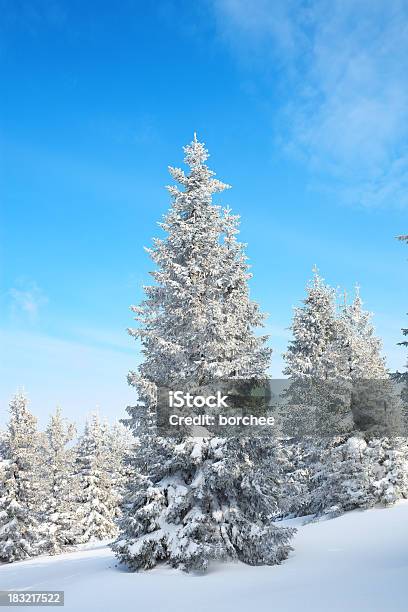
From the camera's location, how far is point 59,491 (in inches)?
1484

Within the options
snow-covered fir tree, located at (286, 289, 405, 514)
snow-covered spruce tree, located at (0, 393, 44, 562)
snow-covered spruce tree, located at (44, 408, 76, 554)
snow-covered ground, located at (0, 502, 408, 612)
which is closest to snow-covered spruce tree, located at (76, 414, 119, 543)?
snow-covered spruce tree, located at (44, 408, 76, 554)

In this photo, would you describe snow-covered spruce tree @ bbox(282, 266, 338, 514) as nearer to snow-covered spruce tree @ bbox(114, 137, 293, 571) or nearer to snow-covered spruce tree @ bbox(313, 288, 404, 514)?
snow-covered spruce tree @ bbox(313, 288, 404, 514)

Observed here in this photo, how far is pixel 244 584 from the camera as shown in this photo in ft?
38.5

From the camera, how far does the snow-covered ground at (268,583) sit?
9.67 metres

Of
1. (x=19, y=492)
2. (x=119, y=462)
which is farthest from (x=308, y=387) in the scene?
(x=119, y=462)

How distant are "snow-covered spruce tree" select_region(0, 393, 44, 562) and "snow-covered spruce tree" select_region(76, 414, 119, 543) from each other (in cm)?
651

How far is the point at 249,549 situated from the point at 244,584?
2.01 metres

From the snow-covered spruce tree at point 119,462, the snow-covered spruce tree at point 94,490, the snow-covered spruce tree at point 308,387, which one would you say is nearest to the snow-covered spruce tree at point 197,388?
the snow-covered spruce tree at point 119,462

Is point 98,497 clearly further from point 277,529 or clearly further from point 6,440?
point 277,529

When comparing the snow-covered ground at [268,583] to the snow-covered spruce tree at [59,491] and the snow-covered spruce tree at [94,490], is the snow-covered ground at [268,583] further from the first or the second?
the snow-covered spruce tree at [94,490]

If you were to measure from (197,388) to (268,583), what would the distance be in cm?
590

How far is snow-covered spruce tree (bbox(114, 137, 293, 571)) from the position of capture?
13.6 metres

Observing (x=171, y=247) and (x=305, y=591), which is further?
(x=171, y=247)

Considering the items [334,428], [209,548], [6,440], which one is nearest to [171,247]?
[209,548]
